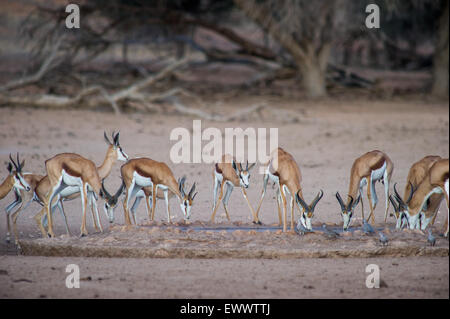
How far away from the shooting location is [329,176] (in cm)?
1216

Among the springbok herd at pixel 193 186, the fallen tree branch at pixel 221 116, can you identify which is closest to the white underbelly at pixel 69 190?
the springbok herd at pixel 193 186

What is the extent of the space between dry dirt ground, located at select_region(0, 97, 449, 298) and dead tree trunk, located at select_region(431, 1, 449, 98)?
89.4 inches

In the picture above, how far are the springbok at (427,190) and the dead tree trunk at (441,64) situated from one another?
1594cm

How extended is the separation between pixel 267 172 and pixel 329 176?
3.99m

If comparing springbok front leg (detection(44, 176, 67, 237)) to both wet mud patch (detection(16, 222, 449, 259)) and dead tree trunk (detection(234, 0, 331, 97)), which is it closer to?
wet mud patch (detection(16, 222, 449, 259))

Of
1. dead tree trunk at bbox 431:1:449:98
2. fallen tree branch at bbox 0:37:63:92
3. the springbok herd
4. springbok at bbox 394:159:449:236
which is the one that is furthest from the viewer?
dead tree trunk at bbox 431:1:449:98

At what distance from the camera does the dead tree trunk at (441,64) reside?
2317 cm

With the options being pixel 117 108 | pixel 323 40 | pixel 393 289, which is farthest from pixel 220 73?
pixel 393 289

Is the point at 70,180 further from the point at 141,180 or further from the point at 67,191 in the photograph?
the point at 141,180

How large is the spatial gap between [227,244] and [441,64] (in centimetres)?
1762

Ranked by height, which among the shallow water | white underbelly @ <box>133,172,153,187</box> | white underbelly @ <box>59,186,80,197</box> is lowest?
the shallow water

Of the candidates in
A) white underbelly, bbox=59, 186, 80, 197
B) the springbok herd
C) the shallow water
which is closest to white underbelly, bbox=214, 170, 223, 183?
the springbok herd

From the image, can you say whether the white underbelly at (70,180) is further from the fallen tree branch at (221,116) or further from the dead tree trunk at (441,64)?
the dead tree trunk at (441,64)

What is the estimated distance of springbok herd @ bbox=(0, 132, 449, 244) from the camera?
7.98 meters
